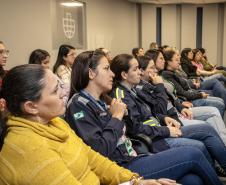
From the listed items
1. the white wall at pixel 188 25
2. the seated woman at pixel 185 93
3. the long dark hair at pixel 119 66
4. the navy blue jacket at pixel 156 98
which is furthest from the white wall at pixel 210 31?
the long dark hair at pixel 119 66

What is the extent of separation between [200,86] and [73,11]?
260 centimetres

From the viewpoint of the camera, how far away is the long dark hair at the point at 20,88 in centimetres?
123

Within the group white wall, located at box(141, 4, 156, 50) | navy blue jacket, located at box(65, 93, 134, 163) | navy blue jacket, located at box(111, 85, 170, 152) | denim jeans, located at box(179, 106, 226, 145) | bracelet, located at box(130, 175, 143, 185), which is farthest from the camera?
white wall, located at box(141, 4, 156, 50)

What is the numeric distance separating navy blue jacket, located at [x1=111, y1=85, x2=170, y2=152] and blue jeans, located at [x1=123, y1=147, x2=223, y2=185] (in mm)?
400

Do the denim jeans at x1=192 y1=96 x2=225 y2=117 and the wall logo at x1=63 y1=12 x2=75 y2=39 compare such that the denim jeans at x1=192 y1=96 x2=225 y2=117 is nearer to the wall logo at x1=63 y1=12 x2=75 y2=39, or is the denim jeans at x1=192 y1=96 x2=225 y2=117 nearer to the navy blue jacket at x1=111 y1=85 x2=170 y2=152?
the navy blue jacket at x1=111 y1=85 x2=170 y2=152

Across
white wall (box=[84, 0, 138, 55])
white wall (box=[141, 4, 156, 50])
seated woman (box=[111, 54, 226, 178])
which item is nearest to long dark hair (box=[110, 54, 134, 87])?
seated woman (box=[111, 54, 226, 178])

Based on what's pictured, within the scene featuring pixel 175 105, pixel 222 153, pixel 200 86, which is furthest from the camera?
pixel 200 86

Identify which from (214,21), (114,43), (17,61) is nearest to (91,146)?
(17,61)

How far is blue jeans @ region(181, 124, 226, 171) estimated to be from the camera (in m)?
2.46

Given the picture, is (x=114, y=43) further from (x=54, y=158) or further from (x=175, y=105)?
(x=54, y=158)

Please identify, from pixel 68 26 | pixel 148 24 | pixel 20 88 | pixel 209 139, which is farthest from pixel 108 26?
pixel 20 88

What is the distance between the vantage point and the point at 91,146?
1.69 metres

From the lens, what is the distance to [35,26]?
4.53m

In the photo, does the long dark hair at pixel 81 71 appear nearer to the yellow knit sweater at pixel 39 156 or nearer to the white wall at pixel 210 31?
the yellow knit sweater at pixel 39 156
